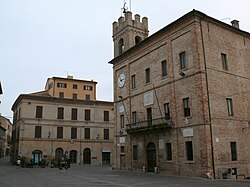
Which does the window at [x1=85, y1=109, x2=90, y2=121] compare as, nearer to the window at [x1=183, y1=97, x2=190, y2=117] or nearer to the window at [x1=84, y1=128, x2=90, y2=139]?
the window at [x1=84, y1=128, x2=90, y2=139]

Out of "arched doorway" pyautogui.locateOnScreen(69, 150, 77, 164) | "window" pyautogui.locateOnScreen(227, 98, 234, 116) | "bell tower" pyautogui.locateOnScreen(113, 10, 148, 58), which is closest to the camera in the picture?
"window" pyautogui.locateOnScreen(227, 98, 234, 116)

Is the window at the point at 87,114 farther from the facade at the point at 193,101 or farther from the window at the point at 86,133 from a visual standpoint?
the facade at the point at 193,101

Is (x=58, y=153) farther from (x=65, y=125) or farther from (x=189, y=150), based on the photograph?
(x=189, y=150)

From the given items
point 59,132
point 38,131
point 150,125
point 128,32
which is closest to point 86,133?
point 59,132

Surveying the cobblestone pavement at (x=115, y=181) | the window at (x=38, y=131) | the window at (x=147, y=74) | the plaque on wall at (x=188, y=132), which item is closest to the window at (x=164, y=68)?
the window at (x=147, y=74)

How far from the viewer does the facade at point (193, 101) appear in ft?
69.5

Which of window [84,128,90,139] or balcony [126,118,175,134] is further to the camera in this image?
window [84,128,90,139]

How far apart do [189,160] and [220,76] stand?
6881 mm

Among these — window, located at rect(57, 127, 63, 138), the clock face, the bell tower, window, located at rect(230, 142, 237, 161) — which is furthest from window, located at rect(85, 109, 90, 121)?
window, located at rect(230, 142, 237, 161)

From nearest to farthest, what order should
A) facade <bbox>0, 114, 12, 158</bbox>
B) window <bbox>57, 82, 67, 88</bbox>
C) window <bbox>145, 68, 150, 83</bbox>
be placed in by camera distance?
window <bbox>145, 68, 150, 83</bbox>
window <bbox>57, 82, 67, 88</bbox>
facade <bbox>0, 114, 12, 158</bbox>

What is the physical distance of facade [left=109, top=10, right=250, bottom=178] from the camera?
21172 millimetres

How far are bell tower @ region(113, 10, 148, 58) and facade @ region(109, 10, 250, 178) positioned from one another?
422 centimetres

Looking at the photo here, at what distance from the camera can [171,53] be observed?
80.8 ft

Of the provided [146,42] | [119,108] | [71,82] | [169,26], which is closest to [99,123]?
[71,82]
